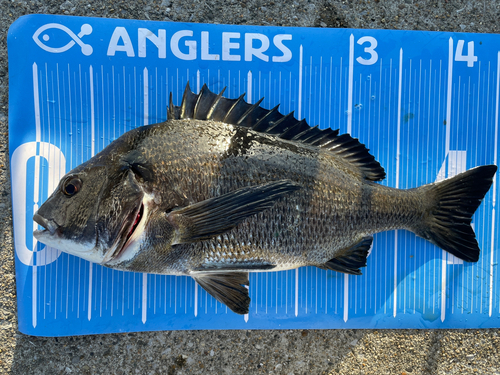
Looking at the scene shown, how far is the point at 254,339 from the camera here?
7.19 ft

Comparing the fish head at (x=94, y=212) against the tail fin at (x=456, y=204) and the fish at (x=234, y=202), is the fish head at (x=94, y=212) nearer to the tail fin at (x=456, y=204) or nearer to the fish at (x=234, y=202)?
the fish at (x=234, y=202)

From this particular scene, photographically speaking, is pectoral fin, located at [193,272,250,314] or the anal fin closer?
pectoral fin, located at [193,272,250,314]

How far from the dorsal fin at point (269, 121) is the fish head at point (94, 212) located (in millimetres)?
519

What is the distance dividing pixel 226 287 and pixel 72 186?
39.4 inches

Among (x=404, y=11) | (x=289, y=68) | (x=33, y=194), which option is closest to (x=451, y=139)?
(x=404, y=11)

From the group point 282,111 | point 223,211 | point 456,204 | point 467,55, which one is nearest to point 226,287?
point 223,211

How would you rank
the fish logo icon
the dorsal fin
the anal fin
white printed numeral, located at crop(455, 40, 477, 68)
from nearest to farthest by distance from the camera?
the dorsal fin → the anal fin → the fish logo icon → white printed numeral, located at crop(455, 40, 477, 68)

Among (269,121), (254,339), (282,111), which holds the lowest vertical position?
(254,339)

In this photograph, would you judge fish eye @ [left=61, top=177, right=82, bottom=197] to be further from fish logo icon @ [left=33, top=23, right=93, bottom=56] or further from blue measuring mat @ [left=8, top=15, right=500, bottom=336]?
fish logo icon @ [left=33, top=23, right=93, bottom=56]

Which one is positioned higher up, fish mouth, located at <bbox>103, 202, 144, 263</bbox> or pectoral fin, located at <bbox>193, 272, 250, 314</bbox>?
fish mouth, located at <bbox>103, 202, 144, 263</bbox>

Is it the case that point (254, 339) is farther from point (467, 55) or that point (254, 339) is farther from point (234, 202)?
point (467, 55)

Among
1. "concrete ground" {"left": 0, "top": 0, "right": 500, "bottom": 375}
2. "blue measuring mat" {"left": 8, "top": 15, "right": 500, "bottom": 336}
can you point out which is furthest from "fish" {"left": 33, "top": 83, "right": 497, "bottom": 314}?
"concrete ground" {"left": 0, "top": 0, "right": 500, "bottom": 375}

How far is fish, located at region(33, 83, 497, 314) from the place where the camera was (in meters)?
1.57

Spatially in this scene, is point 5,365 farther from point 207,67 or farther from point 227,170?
point 207,67
